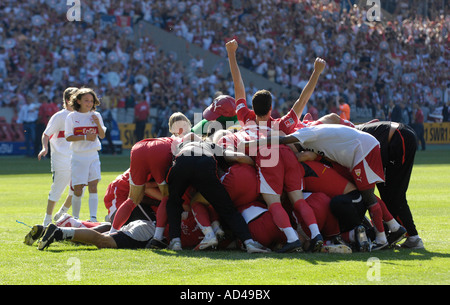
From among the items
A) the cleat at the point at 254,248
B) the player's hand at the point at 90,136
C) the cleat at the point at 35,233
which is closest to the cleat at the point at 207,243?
the cleat at the point at 254,248

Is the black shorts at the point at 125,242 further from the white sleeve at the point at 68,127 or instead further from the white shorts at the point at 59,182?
the white shorts at the point at 59,182

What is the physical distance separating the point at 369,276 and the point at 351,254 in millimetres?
1351

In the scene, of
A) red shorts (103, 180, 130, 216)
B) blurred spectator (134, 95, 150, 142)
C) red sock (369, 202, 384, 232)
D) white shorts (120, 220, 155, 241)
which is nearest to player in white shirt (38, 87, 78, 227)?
red shorts (103, 180, 130, 216)

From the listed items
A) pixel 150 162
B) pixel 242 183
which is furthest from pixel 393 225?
pixel 150 162

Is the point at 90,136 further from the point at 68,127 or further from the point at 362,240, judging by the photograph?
the point at 362,240

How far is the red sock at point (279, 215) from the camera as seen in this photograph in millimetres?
7266

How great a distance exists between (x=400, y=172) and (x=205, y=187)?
2.31 metres

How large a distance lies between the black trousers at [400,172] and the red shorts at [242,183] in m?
1.60

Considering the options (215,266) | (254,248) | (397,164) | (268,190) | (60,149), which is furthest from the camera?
(60,149)

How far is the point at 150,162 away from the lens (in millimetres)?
7863

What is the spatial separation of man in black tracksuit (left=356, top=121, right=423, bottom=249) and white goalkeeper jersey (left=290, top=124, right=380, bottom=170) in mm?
364

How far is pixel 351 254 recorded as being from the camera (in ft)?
23.8
